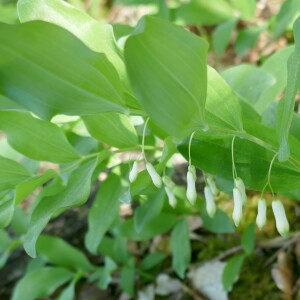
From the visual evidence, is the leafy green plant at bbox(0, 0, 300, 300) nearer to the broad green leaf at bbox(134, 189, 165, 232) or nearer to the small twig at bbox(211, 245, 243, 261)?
the broad green leaf at bbox(134, 189, 165, 232)

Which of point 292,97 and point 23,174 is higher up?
point 292,97

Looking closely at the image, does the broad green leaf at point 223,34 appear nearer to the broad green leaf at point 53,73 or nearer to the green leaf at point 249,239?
the green leaf at point 249,239

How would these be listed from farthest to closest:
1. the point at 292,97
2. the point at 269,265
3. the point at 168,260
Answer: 1. the point at 168,260
2. the point at 269,265
3. the point at 292,97

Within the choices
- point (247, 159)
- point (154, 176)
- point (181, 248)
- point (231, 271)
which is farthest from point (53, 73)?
point (231, 271)

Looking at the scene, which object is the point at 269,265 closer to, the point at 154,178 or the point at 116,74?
the point at 154,178

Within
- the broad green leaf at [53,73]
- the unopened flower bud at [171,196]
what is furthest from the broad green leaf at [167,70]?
the unopened flower bud at [171,196]

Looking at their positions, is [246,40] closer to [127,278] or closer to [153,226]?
[153,226]

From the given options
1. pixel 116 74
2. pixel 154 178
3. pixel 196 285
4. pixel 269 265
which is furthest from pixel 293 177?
pixel 196 285

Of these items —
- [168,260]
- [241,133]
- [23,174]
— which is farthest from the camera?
[168,260]
